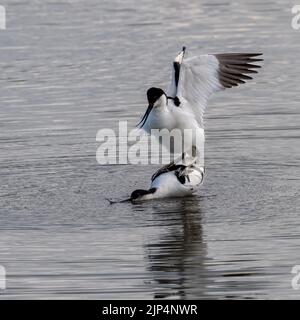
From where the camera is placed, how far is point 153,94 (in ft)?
44.8

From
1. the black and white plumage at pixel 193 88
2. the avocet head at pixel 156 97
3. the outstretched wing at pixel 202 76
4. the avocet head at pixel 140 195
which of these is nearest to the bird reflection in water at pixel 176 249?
the avocet head at pixel 140 195

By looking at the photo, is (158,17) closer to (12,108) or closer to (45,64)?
(45,64)

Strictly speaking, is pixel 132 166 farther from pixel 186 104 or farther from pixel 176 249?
pixel 176 249

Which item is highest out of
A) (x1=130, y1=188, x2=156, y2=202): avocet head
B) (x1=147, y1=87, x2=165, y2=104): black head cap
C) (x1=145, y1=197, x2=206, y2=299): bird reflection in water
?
(x1=147, y1=87, x2=165, y2=104): black head cap

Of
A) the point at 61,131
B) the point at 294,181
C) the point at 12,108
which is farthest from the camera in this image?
the point at 12,108

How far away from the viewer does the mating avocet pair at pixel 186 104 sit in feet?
45.3

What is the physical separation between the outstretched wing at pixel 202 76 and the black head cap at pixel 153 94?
0.74m

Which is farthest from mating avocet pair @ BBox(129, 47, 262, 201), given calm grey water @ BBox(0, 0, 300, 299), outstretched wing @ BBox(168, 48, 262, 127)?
calm grey water @ BBox(0, 0, 300, 299)

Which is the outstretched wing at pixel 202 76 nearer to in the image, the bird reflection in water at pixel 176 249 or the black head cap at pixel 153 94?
the black head cap at pixel 153 94

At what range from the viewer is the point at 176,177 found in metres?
14.0

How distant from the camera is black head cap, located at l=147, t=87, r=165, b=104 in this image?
13.6m

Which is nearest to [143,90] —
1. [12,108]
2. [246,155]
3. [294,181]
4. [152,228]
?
[12,108]

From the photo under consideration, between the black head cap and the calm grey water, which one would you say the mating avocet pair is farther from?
the calm grey water

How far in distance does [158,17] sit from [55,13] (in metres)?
1.92
